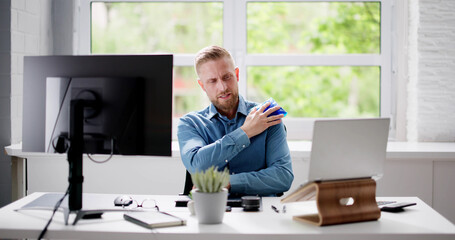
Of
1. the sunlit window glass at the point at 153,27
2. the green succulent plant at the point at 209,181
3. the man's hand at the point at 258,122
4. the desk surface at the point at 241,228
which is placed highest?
the sunlit window glass at the point at 153,27

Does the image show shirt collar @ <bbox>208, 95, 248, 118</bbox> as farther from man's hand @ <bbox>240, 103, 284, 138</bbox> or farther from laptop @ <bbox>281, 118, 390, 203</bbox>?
laptop @ <bbox>281, 118, 390, 203</bbox>

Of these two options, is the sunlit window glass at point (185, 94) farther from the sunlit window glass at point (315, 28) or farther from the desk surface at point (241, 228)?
the desk surface at point (241, 228)

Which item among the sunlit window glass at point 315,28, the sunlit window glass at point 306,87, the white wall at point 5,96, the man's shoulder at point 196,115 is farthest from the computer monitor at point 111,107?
the sunlit window glass at point 306,87

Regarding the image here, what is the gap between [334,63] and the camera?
346 cm

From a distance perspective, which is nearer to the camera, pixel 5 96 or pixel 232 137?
pixel 232 137

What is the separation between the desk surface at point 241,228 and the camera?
1492 millimetres

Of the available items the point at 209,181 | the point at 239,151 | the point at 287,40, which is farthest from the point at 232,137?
the point at 287,40

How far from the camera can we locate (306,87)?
9164 mm

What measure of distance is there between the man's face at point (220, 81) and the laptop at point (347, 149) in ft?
2.62

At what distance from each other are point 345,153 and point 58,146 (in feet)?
3.14

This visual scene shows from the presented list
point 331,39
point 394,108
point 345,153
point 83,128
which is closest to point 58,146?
point 83,128

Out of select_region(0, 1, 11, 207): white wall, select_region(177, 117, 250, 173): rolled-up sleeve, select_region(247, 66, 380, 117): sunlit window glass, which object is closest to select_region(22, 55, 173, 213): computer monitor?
select_region(177, 117, 250, 173): rolled-up sleeve

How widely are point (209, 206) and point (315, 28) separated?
314 inches

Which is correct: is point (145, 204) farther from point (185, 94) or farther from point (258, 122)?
point (185, 94)
